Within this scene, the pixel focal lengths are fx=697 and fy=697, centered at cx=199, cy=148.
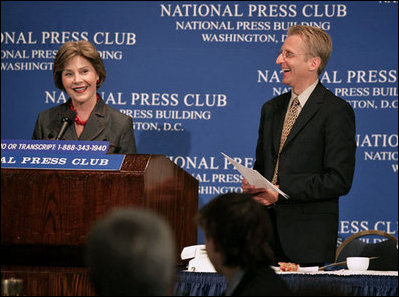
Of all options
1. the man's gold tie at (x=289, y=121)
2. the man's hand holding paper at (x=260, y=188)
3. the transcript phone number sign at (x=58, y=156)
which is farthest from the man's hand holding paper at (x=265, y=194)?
the transcript phone number sign at (x=58, y=156)

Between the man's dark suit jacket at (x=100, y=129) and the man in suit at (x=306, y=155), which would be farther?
the man's dark suit jacket at (x=100, y=129)

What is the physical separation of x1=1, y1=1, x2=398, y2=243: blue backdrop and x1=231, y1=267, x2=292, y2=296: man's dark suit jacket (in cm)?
363

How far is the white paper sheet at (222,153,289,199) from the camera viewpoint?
306cm

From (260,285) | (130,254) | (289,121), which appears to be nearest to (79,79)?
(289,121)

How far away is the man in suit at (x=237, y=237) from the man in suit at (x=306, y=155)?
1263mm

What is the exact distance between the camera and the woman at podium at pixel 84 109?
369cm

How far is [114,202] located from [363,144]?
3.50m

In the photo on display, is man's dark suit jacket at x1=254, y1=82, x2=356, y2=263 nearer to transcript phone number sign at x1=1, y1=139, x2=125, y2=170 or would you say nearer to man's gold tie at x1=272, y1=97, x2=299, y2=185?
man's gold tie at x1=272, y1=97, x2=299, y2=185

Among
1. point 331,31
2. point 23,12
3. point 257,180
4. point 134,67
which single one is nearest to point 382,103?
point 331,31

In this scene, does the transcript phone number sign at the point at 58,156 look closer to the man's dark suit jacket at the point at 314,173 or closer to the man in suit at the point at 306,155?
the man in suit at the point at 306,155

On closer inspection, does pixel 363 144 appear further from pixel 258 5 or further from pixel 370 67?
pixel 258 5

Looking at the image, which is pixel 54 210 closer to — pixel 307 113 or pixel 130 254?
pixel 130 254

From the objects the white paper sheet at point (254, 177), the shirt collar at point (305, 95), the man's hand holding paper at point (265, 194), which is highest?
the shirt collar at point (305, 95)

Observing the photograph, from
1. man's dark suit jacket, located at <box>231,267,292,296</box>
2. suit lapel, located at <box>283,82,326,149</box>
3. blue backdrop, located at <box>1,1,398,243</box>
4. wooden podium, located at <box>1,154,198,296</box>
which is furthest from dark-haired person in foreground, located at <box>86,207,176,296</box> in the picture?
blue backdrop, located at <box>1,1,398,243</box>
